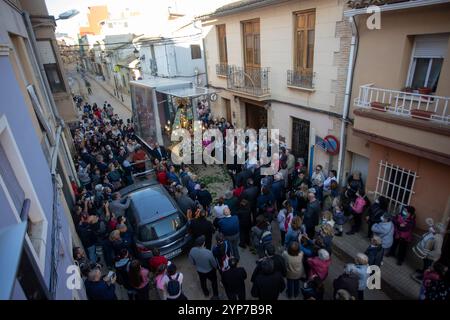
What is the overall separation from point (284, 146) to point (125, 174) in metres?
6.12

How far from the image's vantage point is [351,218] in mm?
7555

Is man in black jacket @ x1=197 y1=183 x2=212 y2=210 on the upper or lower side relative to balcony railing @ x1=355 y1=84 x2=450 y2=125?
lower

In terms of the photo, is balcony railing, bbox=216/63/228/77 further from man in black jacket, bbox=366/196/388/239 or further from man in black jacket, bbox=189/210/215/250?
man in black jacket, bbox=366/196/388/239

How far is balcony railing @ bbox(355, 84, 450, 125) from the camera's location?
539 centimetres

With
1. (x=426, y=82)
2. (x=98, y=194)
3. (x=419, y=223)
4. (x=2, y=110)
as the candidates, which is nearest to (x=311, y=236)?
(x=419, y=223)

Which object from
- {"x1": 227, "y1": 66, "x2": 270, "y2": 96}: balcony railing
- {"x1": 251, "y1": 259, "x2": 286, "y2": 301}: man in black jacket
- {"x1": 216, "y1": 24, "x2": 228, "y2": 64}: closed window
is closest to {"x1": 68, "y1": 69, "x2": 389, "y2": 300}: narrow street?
{"x1": 251, "y1": 259, "x2": 286, "y2": 301}: man in black jacket

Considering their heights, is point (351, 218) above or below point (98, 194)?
below

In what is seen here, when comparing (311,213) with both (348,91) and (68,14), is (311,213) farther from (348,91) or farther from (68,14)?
(68,14)

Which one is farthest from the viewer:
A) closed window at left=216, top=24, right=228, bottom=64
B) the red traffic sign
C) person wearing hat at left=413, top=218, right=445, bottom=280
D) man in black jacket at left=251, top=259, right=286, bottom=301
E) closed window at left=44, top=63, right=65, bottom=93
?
closed window at left=216, top=24, right=228, bottom=64

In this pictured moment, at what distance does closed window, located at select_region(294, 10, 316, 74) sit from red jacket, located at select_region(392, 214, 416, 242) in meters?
5.24

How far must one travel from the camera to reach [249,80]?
11.7 metres
